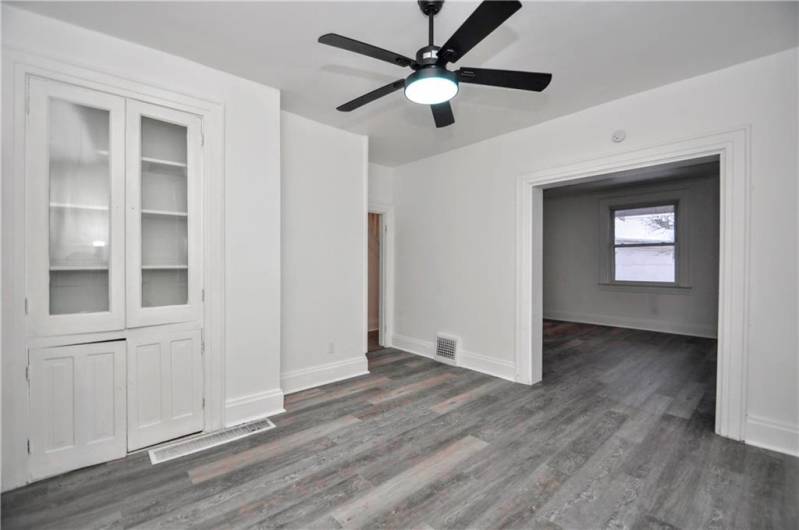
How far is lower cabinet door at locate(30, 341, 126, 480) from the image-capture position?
2146 millimetres

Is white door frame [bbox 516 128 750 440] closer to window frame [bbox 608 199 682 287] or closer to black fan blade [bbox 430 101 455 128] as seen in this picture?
black fan blade [bbox 430 101 455 128]

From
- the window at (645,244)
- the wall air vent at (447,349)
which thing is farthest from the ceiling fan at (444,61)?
the window at (645,244)

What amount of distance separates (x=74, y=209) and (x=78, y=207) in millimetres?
24

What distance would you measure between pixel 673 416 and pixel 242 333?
3.76m

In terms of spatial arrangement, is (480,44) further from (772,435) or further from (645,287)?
(645,287)

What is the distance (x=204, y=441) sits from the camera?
102 inches

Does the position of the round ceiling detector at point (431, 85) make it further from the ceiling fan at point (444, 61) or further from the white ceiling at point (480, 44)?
the white ceiling at point (480, 44)

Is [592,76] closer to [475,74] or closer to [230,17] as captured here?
[475,74]

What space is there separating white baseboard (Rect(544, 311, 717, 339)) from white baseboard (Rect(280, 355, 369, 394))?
5.30m

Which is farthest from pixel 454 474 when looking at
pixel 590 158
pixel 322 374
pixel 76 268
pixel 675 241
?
pixel 675 241

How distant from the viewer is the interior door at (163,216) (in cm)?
245

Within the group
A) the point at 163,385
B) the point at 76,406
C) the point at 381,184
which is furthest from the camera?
the point at 381,184

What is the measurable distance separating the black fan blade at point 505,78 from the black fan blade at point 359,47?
336mm

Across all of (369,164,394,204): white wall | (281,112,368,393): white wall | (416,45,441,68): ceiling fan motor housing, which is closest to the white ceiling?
(416,45,441,68): ceiling fan motor housing
